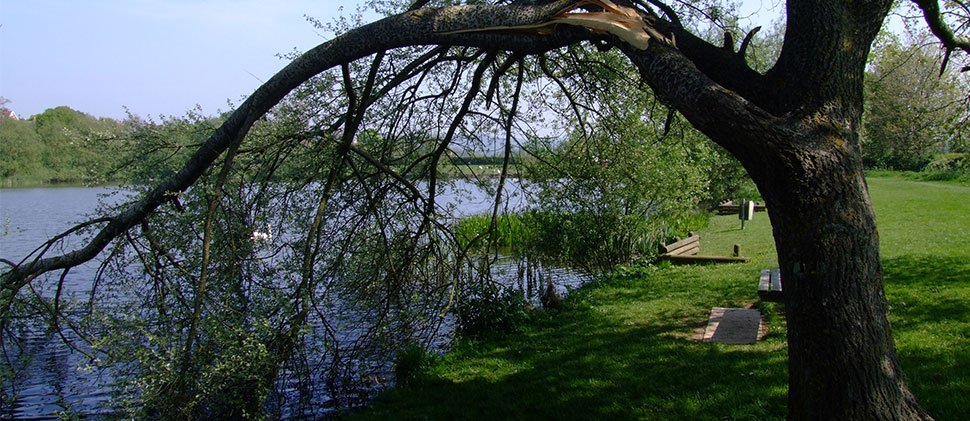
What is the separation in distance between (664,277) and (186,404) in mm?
9349

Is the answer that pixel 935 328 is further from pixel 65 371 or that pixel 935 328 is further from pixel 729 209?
pixel 729 209

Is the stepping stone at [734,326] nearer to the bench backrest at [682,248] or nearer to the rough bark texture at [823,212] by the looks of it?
the rough bark texture at [823,212]

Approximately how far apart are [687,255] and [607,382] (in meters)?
9.10

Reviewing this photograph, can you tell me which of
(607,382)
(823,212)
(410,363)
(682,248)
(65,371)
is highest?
(823,212)

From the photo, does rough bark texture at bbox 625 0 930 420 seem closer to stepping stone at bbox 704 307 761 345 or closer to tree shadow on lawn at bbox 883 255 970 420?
tree shadow on lawn at bbox 883 255 970 420

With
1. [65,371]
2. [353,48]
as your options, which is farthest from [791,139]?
[65,371]

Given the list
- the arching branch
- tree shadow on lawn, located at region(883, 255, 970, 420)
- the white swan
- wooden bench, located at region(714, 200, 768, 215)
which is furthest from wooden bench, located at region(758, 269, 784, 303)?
wooden bench, located at region(714, 200, 768, 215)

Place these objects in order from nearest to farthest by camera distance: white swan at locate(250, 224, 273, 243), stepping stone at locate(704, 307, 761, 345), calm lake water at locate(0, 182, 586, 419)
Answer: white swan at locate(250, 224, 273, 243) → calm lake water at locate(0, 182, 586, 419) → stepping stone at locate(704, 307, 761, 345)

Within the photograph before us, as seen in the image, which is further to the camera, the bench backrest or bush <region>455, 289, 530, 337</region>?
the bench backrest

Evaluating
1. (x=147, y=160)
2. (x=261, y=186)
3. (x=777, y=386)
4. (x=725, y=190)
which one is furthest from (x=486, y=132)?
(x=725, y=190)

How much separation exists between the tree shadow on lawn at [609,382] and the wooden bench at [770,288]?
1.46ft

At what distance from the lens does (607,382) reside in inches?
230

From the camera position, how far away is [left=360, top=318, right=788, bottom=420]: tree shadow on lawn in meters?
5.00

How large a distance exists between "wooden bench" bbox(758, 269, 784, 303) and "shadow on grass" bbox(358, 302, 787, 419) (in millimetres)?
495
